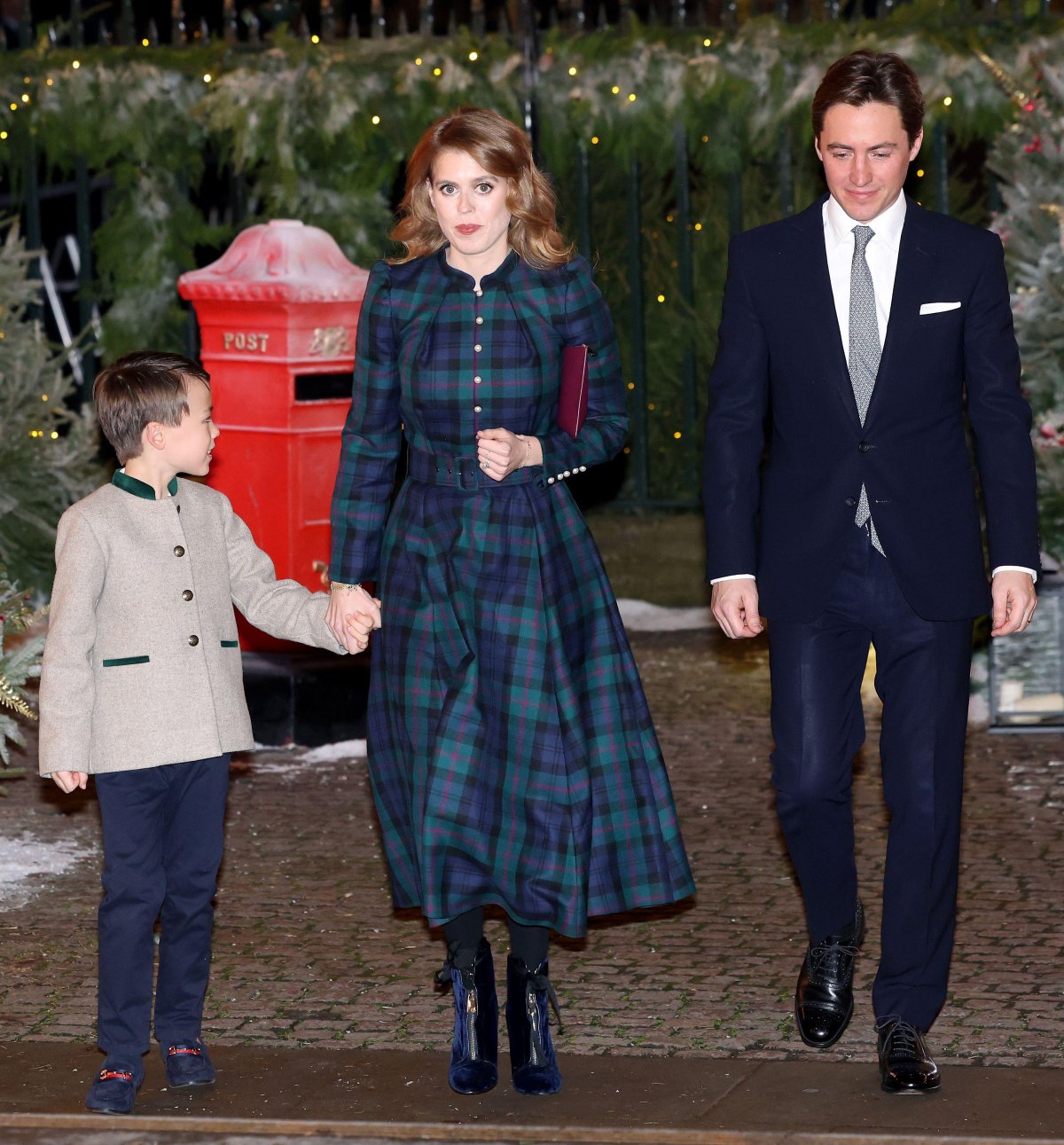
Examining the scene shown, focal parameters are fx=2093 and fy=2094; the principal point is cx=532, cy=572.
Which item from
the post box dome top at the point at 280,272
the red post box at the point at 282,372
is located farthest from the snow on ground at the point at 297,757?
the post box dome top at the point at 280,272

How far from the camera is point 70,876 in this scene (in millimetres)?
6520

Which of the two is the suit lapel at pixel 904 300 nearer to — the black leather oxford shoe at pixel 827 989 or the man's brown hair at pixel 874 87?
the man's brown hair at pixel 874 87

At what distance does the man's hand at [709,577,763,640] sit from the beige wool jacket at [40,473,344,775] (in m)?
1.09

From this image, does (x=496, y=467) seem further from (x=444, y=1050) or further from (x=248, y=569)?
(x=444, y=1050)

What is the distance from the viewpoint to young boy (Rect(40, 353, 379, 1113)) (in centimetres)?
440

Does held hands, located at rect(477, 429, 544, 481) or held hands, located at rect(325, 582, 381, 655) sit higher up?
held hands, located at rect(477, 429, 544, 481)

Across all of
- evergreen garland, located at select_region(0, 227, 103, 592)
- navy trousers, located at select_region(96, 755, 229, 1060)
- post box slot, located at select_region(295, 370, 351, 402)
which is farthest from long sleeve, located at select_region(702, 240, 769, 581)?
evergreen garland, located at select_region(0, 227, 103, 592)

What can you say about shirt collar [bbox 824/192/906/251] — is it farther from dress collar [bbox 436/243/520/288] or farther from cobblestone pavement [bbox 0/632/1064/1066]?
cobblestone pavement [bbox 0/632/1064/1066]

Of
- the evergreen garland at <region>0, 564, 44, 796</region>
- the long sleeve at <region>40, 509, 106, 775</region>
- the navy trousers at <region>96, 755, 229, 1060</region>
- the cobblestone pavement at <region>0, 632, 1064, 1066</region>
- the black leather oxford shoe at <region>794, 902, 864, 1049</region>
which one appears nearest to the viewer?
the long sleeve at <region>40, 509, 106, 775</region>

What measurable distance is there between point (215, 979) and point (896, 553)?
85.2 inches

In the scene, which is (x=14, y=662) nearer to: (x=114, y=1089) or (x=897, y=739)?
(x=114, y=1089)

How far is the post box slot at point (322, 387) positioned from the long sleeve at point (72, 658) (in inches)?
147

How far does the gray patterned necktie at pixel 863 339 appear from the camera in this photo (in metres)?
4.54

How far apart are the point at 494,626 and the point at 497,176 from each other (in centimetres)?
96
